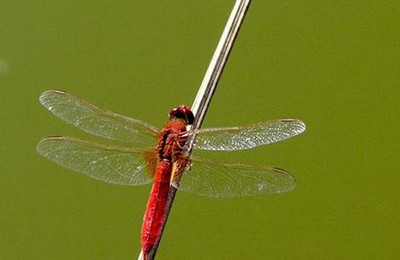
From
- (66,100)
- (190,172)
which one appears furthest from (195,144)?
(66,100)

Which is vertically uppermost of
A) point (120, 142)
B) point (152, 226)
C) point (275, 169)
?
point (275, 169)

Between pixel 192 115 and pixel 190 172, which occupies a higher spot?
pixel 192 115

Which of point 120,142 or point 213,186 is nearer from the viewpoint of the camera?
point 213,186

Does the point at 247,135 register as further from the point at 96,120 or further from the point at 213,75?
the point at 96,120

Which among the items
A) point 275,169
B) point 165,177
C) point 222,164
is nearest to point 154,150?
point 165,177

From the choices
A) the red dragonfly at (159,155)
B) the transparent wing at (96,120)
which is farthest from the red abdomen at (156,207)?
the transparent wing at (96,120)

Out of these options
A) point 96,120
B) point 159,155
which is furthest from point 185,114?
point 96,120

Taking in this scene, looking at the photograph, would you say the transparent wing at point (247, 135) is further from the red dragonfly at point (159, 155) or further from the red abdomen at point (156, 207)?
the red abdomen at point (156, 207)

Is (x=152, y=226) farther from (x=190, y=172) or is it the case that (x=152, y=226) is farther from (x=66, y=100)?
(x=66, y=100)
